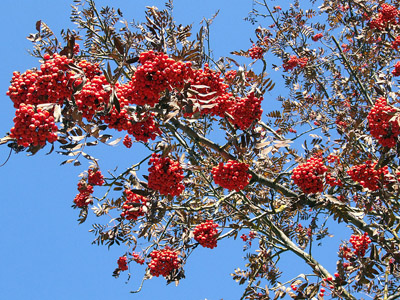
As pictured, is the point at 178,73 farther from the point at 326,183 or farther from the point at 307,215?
the point at 307,215

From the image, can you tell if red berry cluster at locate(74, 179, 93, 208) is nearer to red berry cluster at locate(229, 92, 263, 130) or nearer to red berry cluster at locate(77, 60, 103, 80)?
red berry cluster at locate(77, 60, 103, 80)

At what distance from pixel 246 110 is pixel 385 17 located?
15.2 ft

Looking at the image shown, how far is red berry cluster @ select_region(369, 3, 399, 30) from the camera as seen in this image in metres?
6.34

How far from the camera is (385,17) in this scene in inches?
252

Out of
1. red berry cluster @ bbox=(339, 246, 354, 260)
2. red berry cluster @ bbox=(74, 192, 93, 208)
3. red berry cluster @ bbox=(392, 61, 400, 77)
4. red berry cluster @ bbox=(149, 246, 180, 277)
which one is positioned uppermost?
red berry cluster @ bbox=(392, 61, 400, 77)

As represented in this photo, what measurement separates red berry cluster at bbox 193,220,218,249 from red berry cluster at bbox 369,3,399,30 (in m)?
4.95

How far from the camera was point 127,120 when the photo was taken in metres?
3.17

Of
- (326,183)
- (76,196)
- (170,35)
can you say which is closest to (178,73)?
(170,35)

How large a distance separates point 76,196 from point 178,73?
370cm

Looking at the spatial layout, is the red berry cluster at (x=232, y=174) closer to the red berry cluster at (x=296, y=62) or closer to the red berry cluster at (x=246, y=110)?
the red berry cluster at (x=246, y=110)

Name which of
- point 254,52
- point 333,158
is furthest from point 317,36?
point 333,158

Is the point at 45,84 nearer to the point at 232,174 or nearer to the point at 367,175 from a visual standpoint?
the point at 232,174

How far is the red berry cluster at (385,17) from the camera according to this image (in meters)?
6.34

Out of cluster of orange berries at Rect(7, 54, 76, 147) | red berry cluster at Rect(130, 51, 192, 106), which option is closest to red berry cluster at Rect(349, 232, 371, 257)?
red berry cluster at Rect(130, 51, 192, 106)
